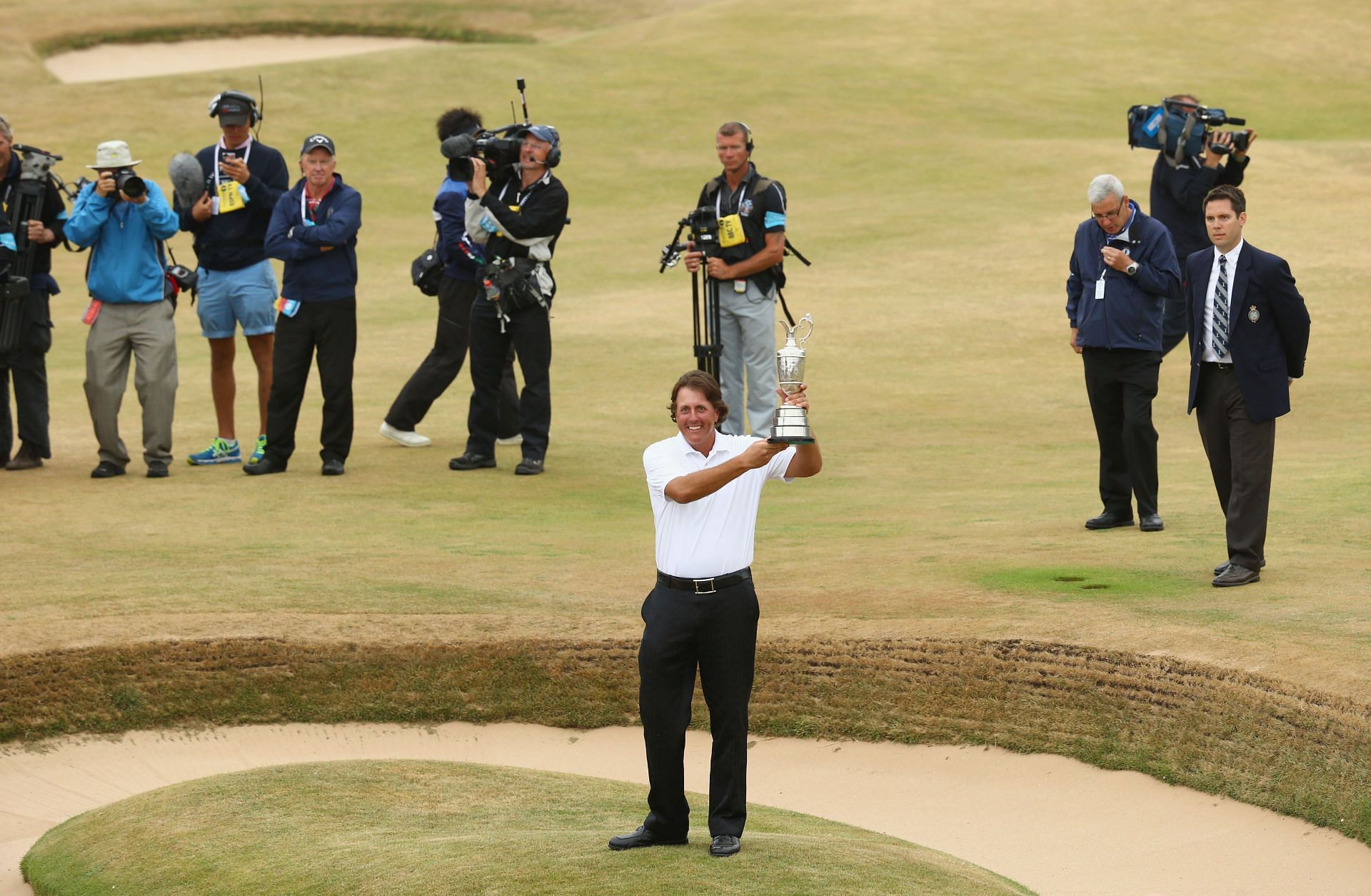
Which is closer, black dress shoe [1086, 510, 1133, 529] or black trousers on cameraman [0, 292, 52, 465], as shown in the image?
black dress shoe [1086, 510, 1133, 529]

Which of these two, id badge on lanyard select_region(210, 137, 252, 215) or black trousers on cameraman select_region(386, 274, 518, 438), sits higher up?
id badge on lanyard select_region(210, 137, 252, 215)

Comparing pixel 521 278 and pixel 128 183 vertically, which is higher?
pixel 128 183

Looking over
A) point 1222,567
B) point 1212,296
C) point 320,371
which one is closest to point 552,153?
point 320,371

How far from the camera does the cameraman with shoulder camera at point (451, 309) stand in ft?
40.4

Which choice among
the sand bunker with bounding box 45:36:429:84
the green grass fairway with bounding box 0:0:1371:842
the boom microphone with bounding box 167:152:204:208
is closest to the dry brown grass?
the green grass fairway with bounding box 0:0:1371:842

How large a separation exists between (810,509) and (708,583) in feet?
19.2

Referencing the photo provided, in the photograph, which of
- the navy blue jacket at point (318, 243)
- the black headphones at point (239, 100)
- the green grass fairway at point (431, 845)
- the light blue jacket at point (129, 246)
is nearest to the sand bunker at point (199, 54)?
the black headphones at point (239, 100)

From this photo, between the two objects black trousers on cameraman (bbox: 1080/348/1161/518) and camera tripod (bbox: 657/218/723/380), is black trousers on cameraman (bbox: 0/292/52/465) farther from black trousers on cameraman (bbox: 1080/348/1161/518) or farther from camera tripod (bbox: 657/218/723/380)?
black trousers on cameraman (bbox: 1080/348/1161/518)

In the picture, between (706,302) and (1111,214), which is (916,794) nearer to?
(1111,214)

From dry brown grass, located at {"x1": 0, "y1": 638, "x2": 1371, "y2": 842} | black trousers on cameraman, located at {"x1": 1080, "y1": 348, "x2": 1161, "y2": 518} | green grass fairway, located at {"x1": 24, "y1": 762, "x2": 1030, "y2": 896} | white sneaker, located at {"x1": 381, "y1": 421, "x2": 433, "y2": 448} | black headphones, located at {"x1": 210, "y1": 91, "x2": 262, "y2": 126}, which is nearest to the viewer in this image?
green grass fairway, located at {"x1": 24, "y1": 762, "x2": 1030, "y2": 896}

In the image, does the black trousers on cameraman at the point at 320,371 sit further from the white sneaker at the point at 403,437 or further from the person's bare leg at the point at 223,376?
the white sneaker at the point at 403,437

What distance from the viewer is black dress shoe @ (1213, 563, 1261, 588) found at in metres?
8.12

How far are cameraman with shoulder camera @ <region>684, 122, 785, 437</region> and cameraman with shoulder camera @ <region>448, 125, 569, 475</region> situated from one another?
1068mm

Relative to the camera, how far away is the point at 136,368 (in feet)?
37.9
